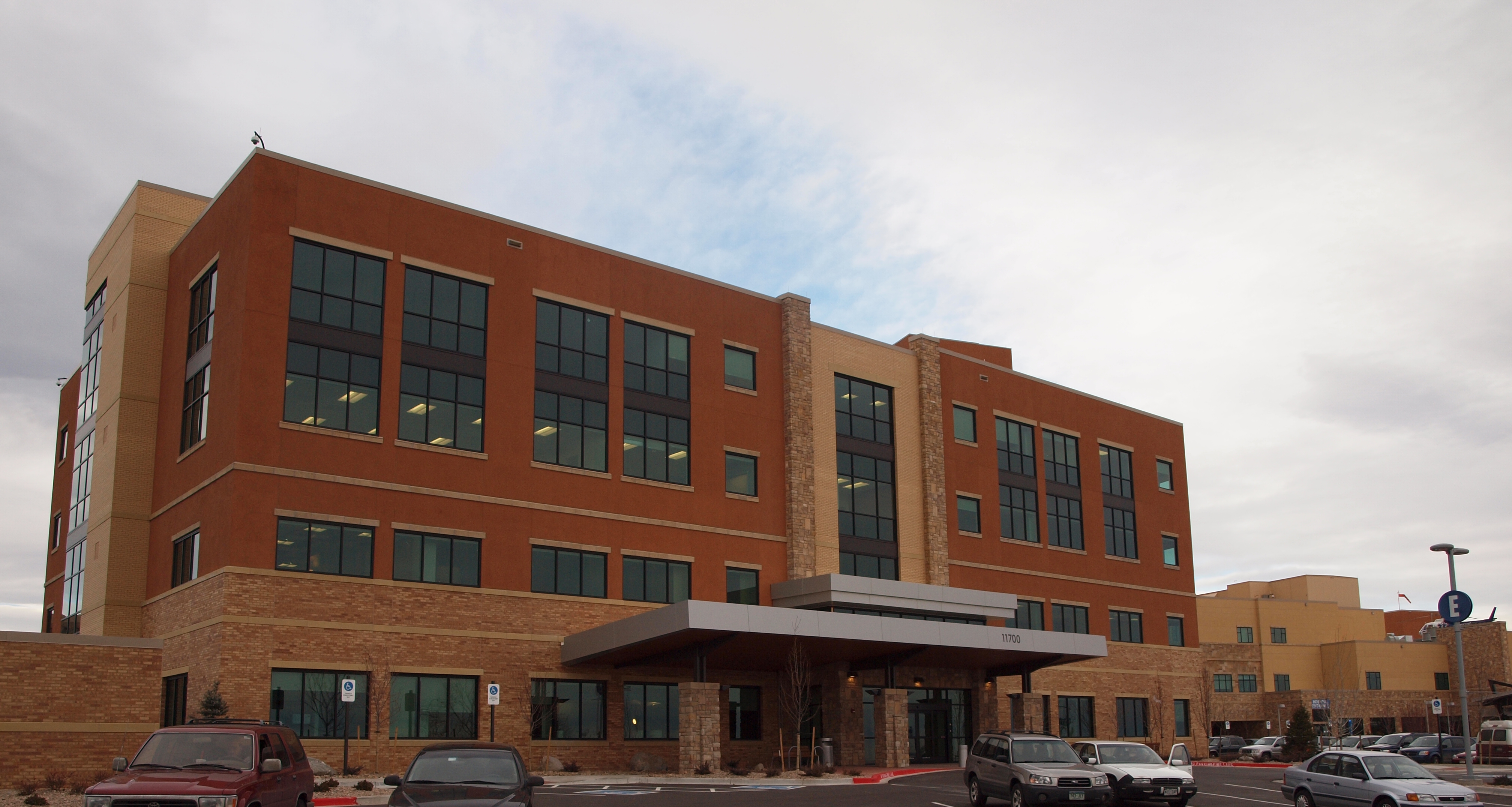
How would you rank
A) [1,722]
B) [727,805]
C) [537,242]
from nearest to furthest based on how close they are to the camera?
[727,805]
[1,722]
[537,242]

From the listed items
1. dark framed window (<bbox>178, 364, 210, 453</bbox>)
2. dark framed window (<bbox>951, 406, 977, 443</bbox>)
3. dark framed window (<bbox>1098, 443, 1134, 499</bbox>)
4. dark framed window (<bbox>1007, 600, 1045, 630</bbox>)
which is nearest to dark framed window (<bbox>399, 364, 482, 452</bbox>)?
dark framed window (<bbox>178, 364, 210, 453</bbox>)

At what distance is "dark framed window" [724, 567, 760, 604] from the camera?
44750mm

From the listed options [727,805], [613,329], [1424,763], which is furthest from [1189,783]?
[1424,763]

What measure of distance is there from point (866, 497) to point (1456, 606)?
22.1 metres

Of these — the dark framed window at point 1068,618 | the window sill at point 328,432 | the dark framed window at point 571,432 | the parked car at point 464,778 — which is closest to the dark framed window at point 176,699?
the window sill at point 328,432

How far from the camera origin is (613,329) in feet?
143

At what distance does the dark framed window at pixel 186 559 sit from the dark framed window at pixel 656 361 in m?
15.0

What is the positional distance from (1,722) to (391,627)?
33.0 feet

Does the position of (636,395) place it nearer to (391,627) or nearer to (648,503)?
(648,503)

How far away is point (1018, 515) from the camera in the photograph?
56.8 meters

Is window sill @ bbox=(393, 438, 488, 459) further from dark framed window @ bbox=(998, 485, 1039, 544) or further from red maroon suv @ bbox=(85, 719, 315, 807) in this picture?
dark framed window @ bbox=(998, 485, 1039, 544)

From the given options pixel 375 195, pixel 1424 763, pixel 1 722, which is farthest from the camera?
pixel 1424 763

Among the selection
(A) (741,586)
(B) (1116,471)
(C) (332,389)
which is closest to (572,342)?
(C) (332,389)

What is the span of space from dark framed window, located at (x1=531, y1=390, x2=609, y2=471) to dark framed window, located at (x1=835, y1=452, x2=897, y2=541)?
449 inches
